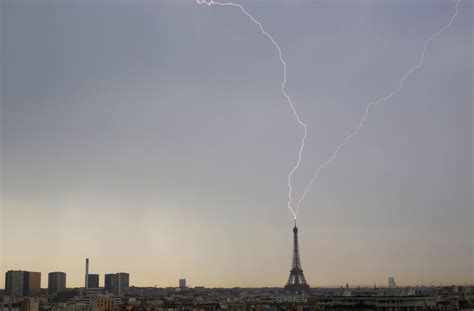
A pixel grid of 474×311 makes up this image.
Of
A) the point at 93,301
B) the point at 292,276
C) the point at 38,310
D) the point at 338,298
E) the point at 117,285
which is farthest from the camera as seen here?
the point at 117,285

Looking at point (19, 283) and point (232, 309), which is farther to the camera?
point (19, 283)

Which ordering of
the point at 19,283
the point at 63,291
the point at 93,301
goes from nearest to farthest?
the point at 93,301
the point at 19,283
the point at 63,291

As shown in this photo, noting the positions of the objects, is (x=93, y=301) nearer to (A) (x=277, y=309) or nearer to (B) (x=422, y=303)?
(A) (x=277, y=309)

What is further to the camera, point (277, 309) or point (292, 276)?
point (292, 276)

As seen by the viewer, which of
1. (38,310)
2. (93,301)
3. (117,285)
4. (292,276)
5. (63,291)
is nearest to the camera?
(38,310)

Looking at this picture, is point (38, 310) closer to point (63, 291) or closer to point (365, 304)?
point (365, 304)

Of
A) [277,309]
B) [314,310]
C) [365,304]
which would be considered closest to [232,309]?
[277,309]

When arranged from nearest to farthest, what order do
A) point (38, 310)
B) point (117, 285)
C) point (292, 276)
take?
point (38, 310) → point (292, 276) → point (117, 285)

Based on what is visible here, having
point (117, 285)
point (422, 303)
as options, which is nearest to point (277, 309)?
point (422, 303)
